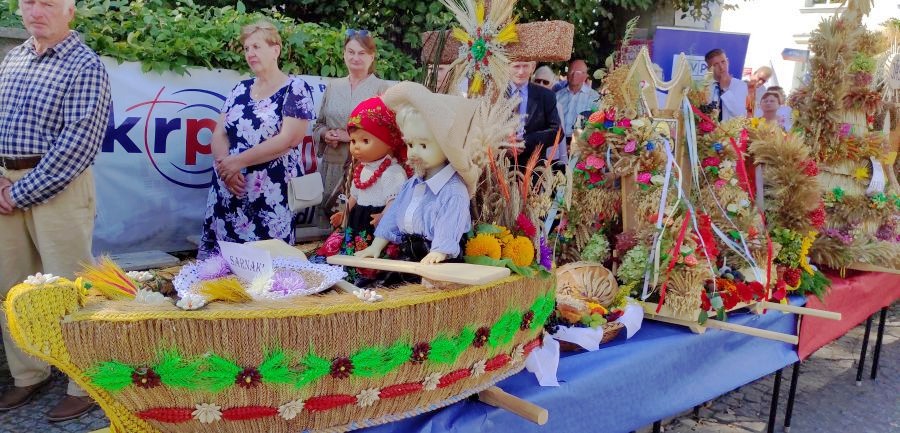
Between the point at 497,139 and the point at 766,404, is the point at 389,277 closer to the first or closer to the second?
the point at 497,139

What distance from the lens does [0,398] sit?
2846mm

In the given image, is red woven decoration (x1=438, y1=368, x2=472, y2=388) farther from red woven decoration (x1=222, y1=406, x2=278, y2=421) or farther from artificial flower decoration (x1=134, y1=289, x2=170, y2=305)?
artificial flower decoration (x1=134, y1=289, x2=170, y2=305)

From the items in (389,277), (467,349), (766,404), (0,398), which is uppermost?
(389,277)

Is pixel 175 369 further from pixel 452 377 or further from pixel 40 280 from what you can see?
pixel 452 377

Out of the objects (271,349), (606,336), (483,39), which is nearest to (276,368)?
(271,349)

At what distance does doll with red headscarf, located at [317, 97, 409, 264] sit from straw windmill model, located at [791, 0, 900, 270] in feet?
8.73

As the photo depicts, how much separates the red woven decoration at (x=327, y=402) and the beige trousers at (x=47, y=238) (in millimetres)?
1561

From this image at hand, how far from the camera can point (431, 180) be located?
6.25ft

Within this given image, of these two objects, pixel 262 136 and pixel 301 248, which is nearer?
pixel 301 248

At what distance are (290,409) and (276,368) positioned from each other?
4.7 inches

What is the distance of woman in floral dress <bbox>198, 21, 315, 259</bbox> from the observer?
10.4 ft

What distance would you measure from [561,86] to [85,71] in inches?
174

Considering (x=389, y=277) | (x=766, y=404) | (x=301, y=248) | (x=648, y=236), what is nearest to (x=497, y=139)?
(x=389, y=277)

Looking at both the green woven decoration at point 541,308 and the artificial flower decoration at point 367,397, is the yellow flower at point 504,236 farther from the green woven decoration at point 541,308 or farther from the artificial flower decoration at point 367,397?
the artificial flower decoration at point 367,397
